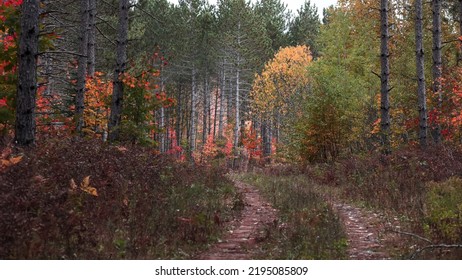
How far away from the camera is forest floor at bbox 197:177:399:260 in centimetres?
659

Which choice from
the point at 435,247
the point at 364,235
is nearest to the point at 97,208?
the point at 364,235

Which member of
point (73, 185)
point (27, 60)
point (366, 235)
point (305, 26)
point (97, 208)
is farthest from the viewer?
point (305, 26)

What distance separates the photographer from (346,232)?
7.80 m

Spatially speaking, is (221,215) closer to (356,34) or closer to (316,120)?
(316,120)

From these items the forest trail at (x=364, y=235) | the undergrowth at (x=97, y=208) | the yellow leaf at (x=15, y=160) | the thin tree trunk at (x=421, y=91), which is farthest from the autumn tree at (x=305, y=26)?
the yellow leaf at (x=15, y=160)

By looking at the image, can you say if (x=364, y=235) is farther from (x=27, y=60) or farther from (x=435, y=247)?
(x=27, y=60)

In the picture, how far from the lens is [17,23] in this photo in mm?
10648

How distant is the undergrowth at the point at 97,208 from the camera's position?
5570 millimetres

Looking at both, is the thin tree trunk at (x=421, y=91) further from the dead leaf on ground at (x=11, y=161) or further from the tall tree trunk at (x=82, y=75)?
the dead leaf on ground at (x=11, y=161)

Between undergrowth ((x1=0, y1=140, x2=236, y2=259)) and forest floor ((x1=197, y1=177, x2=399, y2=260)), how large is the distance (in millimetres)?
335

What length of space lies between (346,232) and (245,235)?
1774 mm
